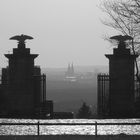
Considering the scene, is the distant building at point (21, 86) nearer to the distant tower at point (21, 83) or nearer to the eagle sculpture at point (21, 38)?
the distant tower at point (21, 83)

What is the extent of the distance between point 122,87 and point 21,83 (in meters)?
4.57

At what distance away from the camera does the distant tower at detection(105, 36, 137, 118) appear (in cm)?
2442

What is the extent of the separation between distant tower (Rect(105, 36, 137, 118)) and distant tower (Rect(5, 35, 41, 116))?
3602 millimetres

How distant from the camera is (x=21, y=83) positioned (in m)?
24.4

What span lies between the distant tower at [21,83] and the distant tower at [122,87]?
11.8ft

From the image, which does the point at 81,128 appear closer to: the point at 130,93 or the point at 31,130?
the point at 31,130

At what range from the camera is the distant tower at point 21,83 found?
80.0 feet

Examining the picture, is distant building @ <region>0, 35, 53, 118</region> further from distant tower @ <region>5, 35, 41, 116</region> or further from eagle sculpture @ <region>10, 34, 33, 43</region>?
eagle sculpture @ <region>10, 34, 33, 43</region>

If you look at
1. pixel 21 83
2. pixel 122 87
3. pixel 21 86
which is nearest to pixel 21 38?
pixel 21 83

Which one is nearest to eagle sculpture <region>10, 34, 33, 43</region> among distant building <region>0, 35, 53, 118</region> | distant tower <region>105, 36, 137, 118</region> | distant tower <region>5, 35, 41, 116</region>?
distant building <region>0, 35, 53, 118</region>

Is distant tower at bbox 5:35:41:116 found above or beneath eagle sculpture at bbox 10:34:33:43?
beneath

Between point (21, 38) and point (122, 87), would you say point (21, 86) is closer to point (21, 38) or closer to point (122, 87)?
point (21, 38)

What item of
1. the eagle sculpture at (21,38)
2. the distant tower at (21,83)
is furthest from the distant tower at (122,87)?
the eagle sculpture at (21,38)

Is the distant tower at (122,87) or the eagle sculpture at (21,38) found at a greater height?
the eagle sculpture at (21,38)
